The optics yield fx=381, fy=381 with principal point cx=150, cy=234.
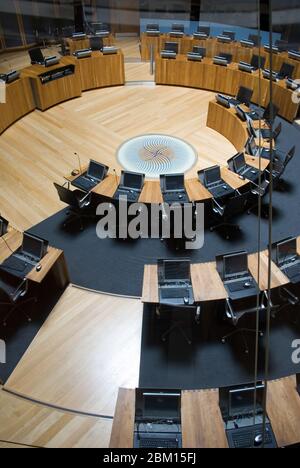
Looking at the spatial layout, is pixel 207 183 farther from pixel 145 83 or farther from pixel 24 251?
pixel 145 83

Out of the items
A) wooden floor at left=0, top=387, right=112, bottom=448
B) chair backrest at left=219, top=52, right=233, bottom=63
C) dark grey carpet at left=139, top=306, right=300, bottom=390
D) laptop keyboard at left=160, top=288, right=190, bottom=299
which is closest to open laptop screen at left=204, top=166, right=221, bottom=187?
laptop keyboard at left=160, top=288, right=190, bottom=299

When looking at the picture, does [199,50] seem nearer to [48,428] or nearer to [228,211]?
[228,211]

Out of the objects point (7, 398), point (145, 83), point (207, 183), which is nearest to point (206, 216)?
point (207, 183)

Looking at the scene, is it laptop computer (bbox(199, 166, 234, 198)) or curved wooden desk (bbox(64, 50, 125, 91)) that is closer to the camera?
laptop computer (bbox(199, 166, 234, 198))

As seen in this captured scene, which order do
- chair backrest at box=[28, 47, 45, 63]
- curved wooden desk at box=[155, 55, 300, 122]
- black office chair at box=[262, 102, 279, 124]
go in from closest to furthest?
black office chair at box=[262, 102, 279, 124] → curved wooden desk at box=[155, 55, 300, 122] → chair backrest at box=[28, 47, 45, 63]

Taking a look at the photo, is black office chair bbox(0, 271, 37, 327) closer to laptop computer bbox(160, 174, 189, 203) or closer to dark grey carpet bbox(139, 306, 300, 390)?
dark grey carpet bbox(139, 306, 300, 390)

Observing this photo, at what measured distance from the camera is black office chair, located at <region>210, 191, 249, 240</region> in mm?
6691

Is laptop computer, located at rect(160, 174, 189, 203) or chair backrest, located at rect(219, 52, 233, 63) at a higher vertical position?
chair backrest, located at rect(219, 52, 233, 63)

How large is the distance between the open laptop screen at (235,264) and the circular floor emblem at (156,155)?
11.5ft

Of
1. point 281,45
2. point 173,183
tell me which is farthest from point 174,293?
point 281,45

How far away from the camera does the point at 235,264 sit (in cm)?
558

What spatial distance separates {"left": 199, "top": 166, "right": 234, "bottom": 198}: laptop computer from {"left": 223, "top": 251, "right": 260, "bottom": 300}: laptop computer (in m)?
1.90

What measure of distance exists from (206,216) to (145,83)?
6.86 m

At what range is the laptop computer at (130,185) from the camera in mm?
7148
